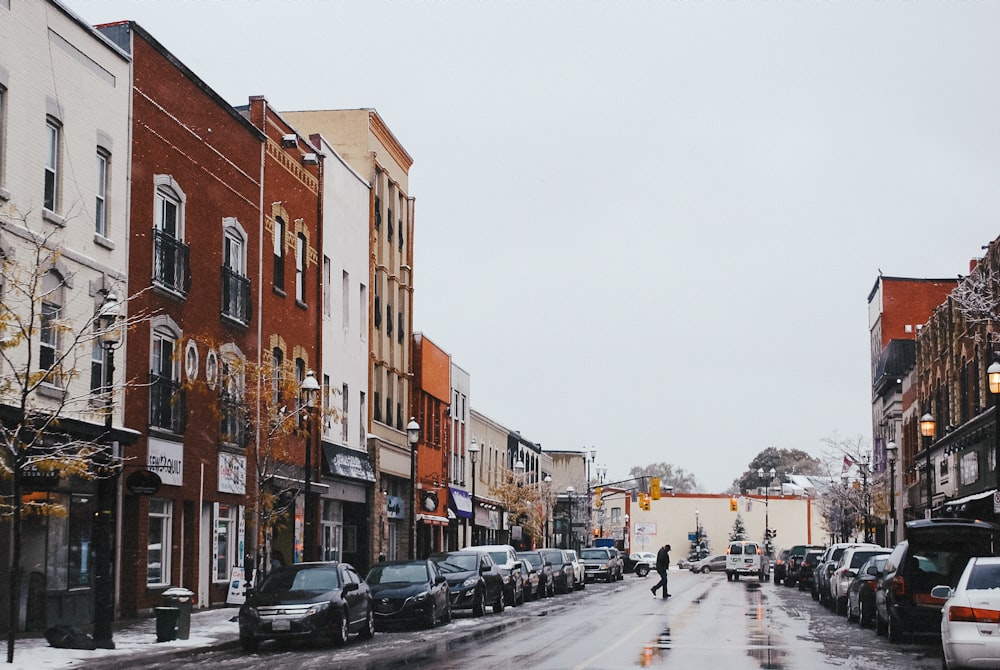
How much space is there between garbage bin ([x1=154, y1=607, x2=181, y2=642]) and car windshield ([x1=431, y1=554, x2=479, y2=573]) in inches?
438

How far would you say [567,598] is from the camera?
4775 cm

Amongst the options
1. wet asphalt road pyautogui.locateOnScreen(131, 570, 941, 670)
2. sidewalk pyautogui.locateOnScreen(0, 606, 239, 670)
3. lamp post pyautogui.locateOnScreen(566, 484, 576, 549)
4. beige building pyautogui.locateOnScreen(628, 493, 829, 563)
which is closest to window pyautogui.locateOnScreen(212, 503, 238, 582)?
sidewalk pyautogui.locateOnScreen(0, 606, 239, 670)

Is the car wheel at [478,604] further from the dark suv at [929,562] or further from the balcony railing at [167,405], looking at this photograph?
the dark suv at [929,562]

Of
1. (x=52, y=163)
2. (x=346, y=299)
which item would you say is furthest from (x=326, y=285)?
(x=52, y=163)

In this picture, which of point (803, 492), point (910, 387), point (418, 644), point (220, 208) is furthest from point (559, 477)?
point (418, 644)

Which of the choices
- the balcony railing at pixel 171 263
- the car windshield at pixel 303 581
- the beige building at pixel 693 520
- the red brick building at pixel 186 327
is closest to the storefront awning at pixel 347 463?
the red brick building at pixel 186 327

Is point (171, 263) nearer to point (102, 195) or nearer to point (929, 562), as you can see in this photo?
point (102, 195)

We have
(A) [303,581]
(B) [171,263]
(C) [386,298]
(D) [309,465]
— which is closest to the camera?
(A) [303,581]

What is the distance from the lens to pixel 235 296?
35.9 metres

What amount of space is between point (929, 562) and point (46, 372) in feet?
48.7

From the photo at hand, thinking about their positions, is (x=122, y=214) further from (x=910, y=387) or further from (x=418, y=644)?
(x=910, y=387)

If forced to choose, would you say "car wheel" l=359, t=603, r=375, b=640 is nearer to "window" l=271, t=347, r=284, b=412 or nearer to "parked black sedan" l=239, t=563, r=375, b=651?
"parked black sedan" l=239, t=563, r=375, b=651

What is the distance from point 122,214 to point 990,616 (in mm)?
20050

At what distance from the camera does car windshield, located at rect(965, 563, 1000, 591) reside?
16344 millimetres
